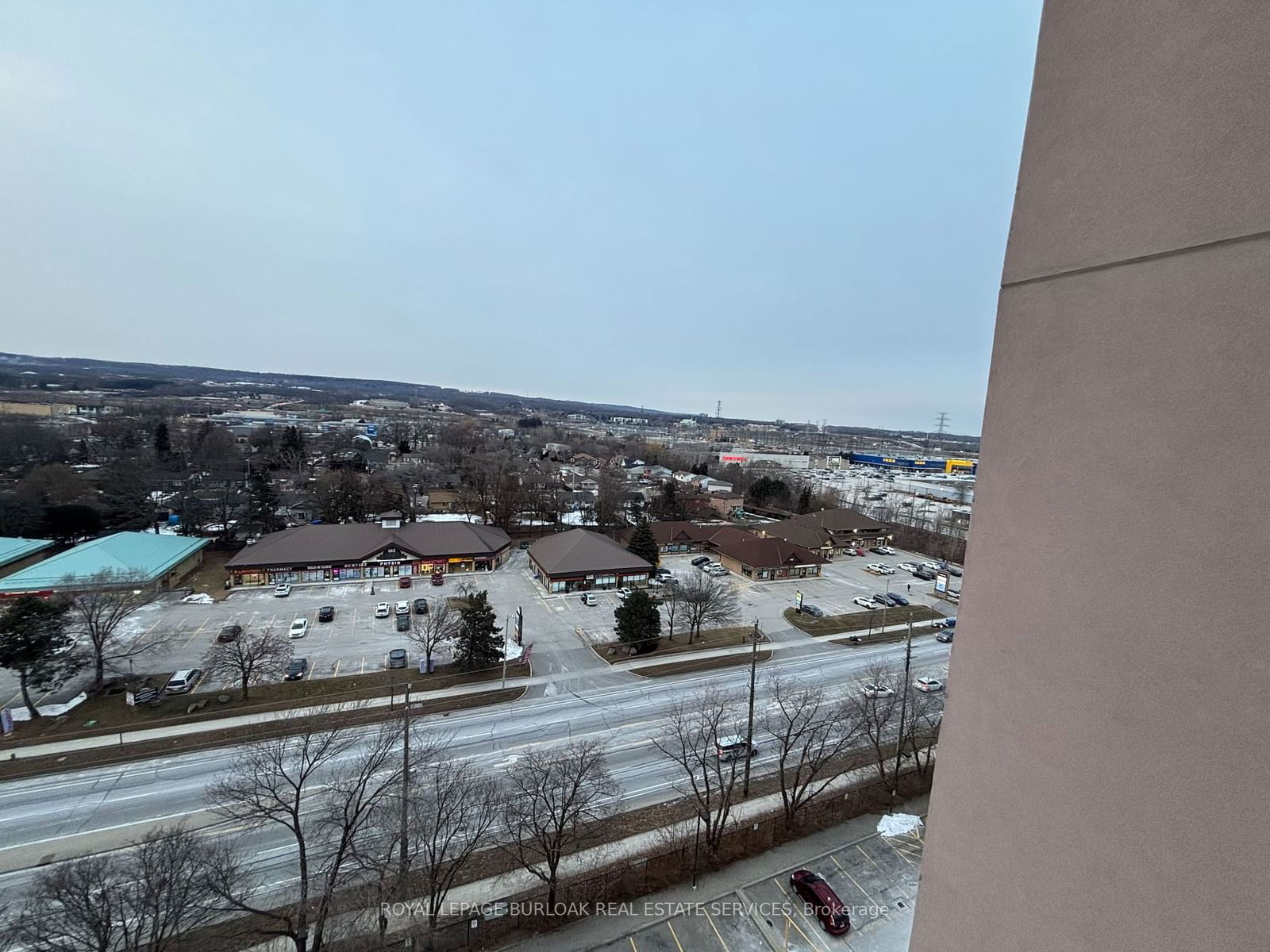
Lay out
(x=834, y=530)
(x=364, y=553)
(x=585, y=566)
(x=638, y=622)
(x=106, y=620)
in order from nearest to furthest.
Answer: (x=106, y=620) → (x=638, y=622) → (x=585, y=566) → (x=364, y=553) → (x=834, y=530)

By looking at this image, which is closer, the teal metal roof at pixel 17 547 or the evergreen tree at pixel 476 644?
the evergreen tree at pixel 476 644

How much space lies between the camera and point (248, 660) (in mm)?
13750

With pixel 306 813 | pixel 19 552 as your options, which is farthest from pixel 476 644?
pixel 19 552

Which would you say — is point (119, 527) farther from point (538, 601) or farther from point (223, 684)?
point (538, 601)

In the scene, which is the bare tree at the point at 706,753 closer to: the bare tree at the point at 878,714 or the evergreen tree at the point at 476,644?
the bare tree at the point at 878,714

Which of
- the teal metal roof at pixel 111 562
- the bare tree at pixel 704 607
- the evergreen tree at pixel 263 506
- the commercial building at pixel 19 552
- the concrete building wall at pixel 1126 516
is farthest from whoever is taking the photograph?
the evergreen tree at pixel 263 506

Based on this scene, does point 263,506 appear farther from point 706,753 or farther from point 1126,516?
point 1126,516

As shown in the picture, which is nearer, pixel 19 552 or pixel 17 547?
pixel 19 552

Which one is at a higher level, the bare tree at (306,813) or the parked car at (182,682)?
the bare tree at (306,813)

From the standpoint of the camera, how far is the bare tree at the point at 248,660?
45.2 feet

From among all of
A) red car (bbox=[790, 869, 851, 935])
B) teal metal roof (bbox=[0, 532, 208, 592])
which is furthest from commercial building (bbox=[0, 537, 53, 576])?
red car (bbox=[790, 869, 851, 935])

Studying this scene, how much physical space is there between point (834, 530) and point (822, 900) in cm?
2746

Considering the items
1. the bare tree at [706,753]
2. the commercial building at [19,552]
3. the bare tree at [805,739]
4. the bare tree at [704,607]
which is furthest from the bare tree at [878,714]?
the commercial building at [19,552]

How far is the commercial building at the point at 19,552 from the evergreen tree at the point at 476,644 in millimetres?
21508
